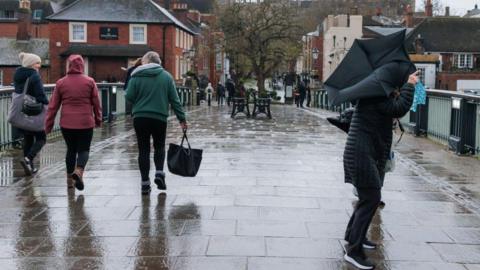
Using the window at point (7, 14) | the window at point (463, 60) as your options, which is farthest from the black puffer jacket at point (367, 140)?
the window at point (7, 14)

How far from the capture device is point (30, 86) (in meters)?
9.14

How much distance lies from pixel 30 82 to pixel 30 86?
7 cm

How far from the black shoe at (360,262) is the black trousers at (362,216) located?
0.04m

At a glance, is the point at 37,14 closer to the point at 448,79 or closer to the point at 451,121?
the point at 448,79

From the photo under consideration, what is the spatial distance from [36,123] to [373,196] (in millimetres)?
5652

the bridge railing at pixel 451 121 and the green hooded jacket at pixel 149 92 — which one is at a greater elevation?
the green hooded jacket at pixel 149 92

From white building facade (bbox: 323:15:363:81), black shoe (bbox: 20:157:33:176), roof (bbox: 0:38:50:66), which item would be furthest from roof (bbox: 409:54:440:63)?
black shoe (bbox: 20:157:33:176)

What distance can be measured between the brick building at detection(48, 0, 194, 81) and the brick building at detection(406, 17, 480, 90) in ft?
64.2

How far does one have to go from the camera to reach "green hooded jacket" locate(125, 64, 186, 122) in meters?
7.70

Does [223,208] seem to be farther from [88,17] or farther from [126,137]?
[88,17]

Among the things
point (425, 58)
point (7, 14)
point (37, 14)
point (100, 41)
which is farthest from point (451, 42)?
point (7, 14)

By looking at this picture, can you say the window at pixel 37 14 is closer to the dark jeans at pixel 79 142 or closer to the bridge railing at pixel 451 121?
the bridge railing at pixel 451 121

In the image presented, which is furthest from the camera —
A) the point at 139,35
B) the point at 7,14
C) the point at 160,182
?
the point at 7,14

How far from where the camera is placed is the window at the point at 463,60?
181 ft
